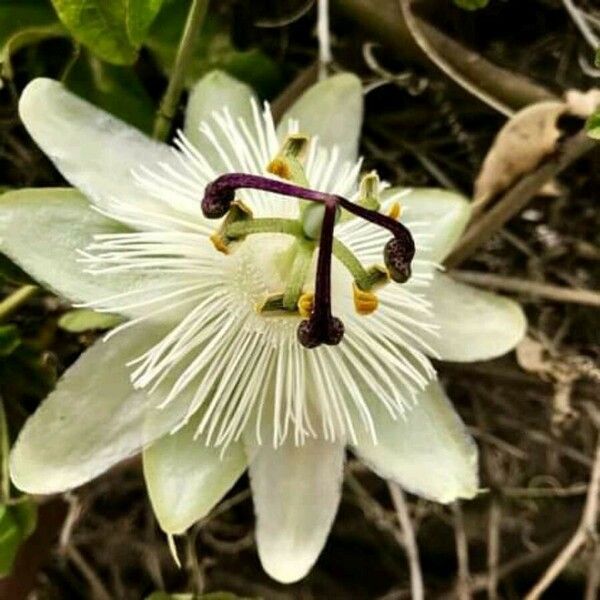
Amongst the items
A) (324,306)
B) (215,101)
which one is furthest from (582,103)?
(324,306)

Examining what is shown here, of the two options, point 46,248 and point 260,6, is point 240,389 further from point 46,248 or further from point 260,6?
point 260,6

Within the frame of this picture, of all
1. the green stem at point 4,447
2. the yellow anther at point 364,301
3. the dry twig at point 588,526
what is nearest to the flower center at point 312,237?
the yellow anther at point 364,301

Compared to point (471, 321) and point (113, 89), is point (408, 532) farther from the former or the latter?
point (113, 89)

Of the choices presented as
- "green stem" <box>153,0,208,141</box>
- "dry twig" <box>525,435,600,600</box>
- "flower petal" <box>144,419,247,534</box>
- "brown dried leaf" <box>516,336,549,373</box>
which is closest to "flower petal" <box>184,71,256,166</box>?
"green stem" <box>153,0,208,141</box>

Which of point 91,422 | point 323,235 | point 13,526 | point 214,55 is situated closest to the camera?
point 323,235

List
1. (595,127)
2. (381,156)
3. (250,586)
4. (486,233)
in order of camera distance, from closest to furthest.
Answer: (595,127) < (486,233) < (381,156) < (250,586)

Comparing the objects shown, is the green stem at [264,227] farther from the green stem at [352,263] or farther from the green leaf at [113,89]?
the green leaf at [113,89]

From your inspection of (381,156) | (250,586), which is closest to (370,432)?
(381,156)
